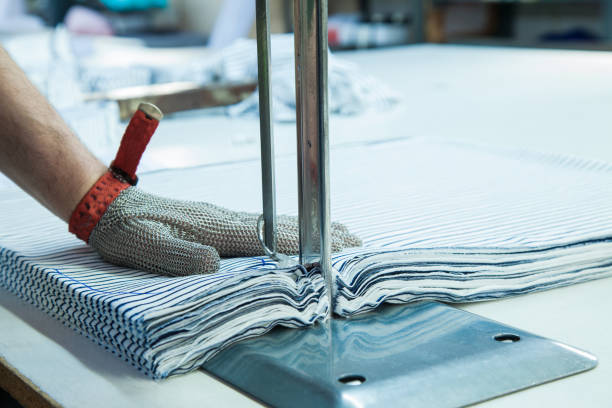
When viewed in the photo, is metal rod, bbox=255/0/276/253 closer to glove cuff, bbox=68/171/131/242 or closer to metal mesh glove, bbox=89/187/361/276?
metal mesh glove, bbox=89/187/361/276

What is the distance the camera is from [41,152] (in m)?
0.69

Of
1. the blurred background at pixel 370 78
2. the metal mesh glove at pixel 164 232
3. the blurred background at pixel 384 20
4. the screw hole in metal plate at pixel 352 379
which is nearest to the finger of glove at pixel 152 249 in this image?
the metal mesh glove at pixel 164 232

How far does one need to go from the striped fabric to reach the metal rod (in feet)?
0.10

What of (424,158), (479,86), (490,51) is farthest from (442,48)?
(424,158)

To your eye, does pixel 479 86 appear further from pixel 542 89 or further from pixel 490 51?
pixel 490 51

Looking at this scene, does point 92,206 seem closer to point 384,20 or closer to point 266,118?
point 266,118

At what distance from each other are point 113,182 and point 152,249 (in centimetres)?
9

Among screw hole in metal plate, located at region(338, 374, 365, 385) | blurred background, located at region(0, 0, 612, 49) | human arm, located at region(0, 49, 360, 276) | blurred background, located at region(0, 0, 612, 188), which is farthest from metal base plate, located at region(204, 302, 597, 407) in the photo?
blurred background, located at region(0, 0, 612, 49)

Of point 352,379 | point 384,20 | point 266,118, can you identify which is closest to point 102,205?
point 266,118

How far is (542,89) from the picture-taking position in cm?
230

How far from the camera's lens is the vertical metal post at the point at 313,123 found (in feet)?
1.82

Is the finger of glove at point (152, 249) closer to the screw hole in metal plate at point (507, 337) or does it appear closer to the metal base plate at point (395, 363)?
the metal base plate at point (395, 363)

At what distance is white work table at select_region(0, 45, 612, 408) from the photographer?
52 cm

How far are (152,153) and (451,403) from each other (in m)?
1.14
